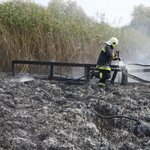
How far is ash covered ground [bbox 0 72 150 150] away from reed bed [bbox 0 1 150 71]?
3264 mm

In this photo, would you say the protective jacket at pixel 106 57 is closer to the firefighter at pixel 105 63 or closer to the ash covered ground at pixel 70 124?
the firefighter at pixel 105 63

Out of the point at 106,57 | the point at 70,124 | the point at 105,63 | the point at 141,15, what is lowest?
the point at 70,124

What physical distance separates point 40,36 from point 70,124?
17.0 ft

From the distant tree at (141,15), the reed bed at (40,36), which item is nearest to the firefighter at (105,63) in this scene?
the reed bed at (40,36)

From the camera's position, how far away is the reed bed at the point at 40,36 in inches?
307

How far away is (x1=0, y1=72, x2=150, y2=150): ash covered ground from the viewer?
8.39 ft

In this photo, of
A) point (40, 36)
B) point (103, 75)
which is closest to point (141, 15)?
point (40, 36)

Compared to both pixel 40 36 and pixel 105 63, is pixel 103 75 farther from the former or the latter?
pixel 40 36

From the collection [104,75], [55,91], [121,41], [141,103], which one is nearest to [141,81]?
[104,75]

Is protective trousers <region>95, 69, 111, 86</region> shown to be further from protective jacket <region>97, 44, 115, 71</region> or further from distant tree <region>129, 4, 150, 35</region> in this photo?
distant tree <region>129, 4, 150, 35</region>

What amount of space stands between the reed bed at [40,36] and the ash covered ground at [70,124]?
326cm

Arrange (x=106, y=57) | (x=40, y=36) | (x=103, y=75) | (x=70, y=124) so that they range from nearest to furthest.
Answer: (x=70, y=124), (x=103, y=75), (x=106, y=57), (x=40, y=36)

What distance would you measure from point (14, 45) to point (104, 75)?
3285 mm

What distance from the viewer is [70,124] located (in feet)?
10.1
